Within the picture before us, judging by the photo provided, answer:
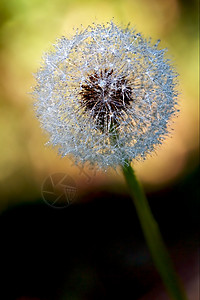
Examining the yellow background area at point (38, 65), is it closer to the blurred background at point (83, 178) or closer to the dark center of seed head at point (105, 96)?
the blurred background at point (83, 178)

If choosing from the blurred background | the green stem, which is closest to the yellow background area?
the blurred background

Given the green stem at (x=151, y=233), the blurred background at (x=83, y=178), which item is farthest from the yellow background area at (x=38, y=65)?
the green stem at (x=151, y=233)

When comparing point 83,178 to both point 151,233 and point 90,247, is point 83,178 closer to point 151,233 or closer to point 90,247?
point 90,247

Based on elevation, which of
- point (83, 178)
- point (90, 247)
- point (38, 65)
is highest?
point (38, 65)

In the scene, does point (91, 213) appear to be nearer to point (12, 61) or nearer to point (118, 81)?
point (12, 61)

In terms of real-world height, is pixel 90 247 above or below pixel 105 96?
below

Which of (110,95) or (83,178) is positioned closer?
(110,95)

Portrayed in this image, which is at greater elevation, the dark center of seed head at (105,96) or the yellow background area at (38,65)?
the yellow background area at (38,65)

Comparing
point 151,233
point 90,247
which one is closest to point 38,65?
point 90,247
